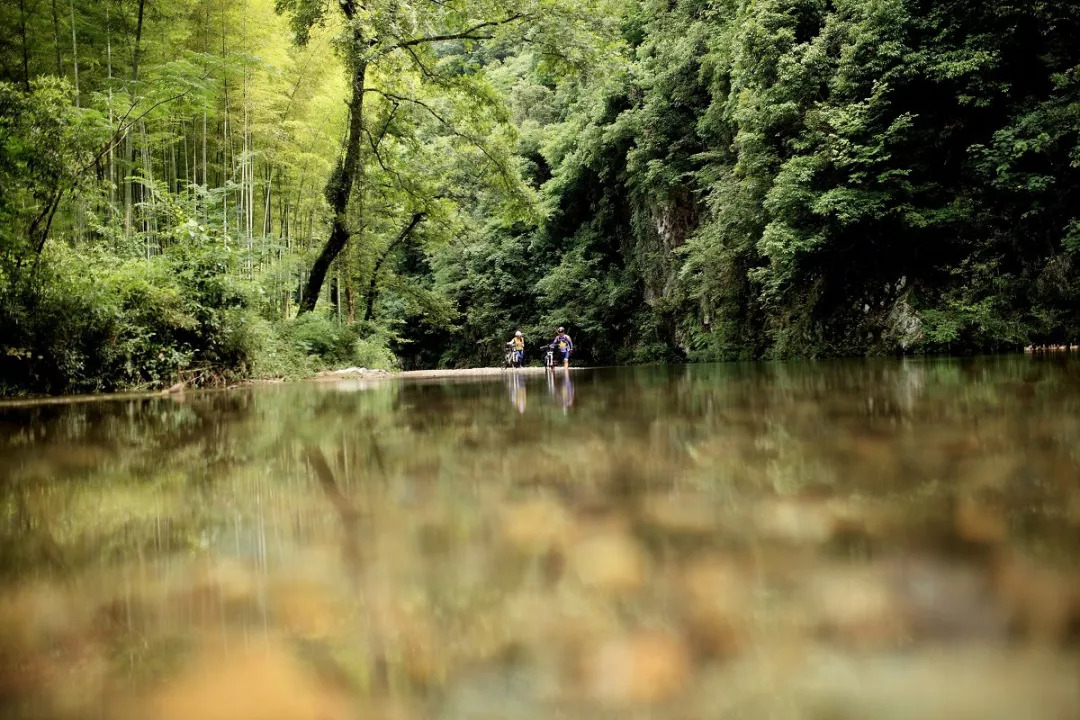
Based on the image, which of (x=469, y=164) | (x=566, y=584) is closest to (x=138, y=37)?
(x=469, y=164)

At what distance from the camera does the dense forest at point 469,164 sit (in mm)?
6613

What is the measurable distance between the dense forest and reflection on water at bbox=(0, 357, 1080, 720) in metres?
5.49

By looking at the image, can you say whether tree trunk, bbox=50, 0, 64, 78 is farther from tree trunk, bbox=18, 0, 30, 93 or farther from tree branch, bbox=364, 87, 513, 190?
tree branch, bbox=364, 87, 513, 190

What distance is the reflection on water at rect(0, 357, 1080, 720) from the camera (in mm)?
604

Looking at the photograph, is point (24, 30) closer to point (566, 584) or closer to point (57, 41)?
point (57, 41)

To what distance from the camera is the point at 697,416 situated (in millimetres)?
2738

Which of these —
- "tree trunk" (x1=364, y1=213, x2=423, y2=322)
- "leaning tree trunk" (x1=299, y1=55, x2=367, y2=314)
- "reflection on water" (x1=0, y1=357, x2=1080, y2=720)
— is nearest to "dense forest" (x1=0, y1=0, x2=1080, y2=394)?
"leaning tree trunk" (x1=299, y1=55, x2=367, y2=314)

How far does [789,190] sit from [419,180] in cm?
754

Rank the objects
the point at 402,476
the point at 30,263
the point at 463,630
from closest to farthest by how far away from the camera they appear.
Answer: the point at 463,630 < the point at 402,476 < the point at 30,263

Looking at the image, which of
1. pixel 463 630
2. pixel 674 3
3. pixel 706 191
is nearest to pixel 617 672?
pixel 463 630

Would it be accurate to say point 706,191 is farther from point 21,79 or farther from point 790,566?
point 790,566

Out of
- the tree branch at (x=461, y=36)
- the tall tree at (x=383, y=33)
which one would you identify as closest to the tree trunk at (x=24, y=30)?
the tall tree at (x=383, y=33)

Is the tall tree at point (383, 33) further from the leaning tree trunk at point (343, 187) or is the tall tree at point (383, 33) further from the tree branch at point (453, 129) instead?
the tree branch at point (453, 129)

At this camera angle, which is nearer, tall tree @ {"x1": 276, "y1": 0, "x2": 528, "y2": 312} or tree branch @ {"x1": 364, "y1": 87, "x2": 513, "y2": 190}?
tall tree @ {"x1": 276, "y1": 0, "x2": 528, "y2": 312}
